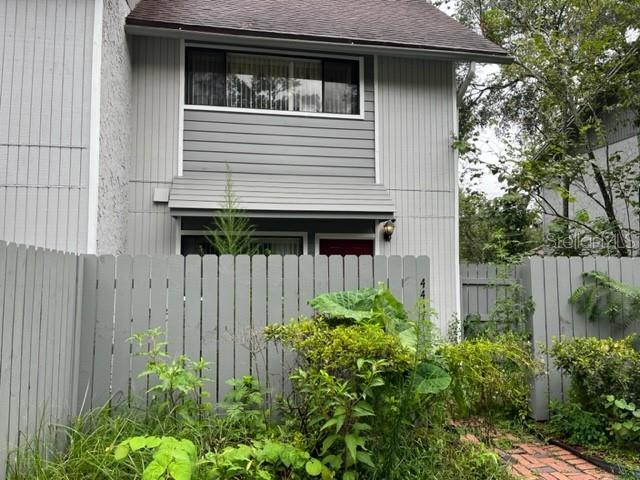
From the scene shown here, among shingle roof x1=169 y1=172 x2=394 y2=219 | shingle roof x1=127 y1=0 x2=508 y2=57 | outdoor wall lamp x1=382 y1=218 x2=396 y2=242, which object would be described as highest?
shingle roof x1=127 y1=0 x2=508 y2=57

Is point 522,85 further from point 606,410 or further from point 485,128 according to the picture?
point 606,410

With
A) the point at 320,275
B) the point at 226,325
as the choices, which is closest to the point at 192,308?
the point at 226,325

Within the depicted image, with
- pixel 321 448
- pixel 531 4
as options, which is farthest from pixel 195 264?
pixel 531 4

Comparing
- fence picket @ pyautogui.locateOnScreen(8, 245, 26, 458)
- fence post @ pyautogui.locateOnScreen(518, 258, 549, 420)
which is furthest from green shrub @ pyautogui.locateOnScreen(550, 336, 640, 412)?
fence picket @ pyautogui.locateOnScreen(8, 245, 26, 458)

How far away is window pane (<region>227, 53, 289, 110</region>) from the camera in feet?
23.0

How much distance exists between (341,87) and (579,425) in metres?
5.58

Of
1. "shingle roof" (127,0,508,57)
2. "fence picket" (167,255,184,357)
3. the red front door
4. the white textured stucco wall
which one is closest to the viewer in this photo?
"fence picket" (167,255,184,357)

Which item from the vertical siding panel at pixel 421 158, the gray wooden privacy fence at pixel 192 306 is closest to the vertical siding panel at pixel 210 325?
the gray wooden privacy fence at pixel 192 306

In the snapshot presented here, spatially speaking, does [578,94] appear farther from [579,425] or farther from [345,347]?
[345,347]

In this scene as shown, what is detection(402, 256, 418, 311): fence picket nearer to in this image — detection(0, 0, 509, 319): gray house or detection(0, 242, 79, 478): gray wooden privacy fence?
detection(0, 0, 509, 319): gray house

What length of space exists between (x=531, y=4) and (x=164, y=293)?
10.4 meters

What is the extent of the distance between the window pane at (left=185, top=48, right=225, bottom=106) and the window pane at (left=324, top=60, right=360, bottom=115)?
5.38 ft

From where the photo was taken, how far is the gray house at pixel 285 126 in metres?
6.36

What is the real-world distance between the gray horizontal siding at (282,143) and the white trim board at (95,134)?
6.21 feet
